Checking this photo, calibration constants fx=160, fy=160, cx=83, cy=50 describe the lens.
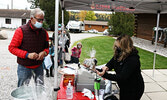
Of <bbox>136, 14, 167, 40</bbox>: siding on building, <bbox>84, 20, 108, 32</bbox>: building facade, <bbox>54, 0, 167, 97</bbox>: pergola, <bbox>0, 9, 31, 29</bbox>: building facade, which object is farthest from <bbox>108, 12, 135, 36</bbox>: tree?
<bbox>84, 20, 108, 32</bbox>: building facade

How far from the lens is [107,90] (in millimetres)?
2393

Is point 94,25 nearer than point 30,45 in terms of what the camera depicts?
No

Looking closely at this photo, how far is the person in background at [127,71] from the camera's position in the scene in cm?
216

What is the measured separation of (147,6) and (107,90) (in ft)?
12.8

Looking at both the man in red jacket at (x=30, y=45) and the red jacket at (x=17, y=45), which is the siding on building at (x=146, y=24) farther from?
the red jacket at (x=17, y=45)

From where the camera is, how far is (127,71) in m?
2.15

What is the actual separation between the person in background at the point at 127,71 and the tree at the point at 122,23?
55.2 ft

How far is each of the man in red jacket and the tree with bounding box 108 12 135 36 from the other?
55.6 ft

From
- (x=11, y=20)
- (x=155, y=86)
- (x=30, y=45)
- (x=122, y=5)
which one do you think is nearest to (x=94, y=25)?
(x=11, y=20)

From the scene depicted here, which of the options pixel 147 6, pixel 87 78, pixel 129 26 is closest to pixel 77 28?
pixel 129 26

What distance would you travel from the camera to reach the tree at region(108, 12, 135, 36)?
1860cm

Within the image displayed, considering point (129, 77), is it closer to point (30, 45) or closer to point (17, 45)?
point (30, 45)

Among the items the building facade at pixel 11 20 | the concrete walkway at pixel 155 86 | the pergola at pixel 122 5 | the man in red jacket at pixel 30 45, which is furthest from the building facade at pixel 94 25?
the man in red jacket at pixel 30 45

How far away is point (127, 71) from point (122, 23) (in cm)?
1809
